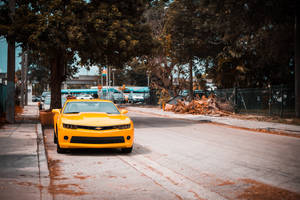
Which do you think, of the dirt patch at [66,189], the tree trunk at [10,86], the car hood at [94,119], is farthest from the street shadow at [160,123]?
the dirt patch at [66,189]

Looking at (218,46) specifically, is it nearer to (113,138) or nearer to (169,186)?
(113,138)

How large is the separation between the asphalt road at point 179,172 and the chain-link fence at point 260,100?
13171 millimetres

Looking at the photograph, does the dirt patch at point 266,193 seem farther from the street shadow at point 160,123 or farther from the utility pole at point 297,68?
the utility pole at point 297,68

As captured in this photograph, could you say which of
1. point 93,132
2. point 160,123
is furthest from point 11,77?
point 93,132

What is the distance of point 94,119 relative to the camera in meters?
8.62

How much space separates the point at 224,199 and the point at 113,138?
3.90 m

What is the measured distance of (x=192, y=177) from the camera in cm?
648

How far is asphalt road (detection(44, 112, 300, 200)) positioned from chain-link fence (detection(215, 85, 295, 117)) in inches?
519

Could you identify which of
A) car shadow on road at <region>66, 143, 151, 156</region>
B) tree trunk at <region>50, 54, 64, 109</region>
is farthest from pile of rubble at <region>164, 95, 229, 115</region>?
car shadow on road at <region>66, 143, 151, 156</region>

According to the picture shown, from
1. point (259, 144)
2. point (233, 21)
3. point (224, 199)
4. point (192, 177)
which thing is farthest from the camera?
point (233, 21)

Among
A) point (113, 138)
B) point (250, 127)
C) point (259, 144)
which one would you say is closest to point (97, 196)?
point (113, 138)

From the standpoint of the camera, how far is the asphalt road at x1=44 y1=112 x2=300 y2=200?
5.40 meters

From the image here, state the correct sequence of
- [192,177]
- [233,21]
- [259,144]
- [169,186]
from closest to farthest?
[169,186], [192,177], [259,144], [233,21]

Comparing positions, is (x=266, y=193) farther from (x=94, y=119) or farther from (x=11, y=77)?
(x=11, y=77)
